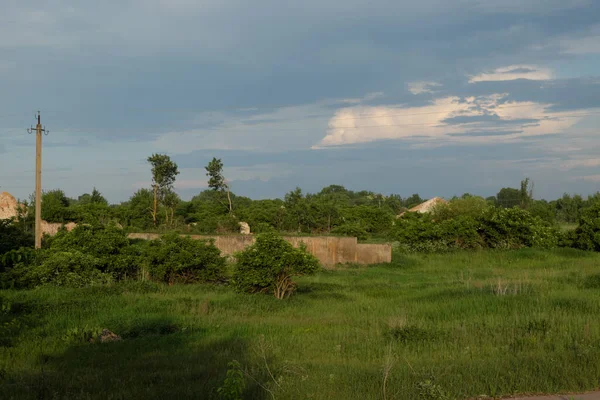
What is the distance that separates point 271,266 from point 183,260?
3850mm

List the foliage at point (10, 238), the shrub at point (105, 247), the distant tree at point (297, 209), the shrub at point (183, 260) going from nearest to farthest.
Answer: the foliage at point (10, 238) → the shrub at point (183, 260) → the shrub at point (105, 247) → the distant tree at point (297, 209)

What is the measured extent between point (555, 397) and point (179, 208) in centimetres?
4589

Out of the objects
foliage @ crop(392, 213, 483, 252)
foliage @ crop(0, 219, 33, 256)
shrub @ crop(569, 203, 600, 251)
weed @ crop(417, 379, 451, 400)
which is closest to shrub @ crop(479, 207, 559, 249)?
foliage @ crop(392, 213, 483, 252)

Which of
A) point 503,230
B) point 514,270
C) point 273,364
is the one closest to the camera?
point 273,364

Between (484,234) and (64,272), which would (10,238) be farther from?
(484,234)

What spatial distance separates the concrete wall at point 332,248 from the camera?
24016 millimetres

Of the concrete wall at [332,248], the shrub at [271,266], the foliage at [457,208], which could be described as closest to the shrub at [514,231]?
the concrete wall at [332,248]

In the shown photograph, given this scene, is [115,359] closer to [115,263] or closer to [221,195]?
[115,263]

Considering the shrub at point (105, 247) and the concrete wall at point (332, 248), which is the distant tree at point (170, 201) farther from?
the shrub at point (105, 247)

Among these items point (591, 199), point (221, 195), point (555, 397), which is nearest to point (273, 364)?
point (555, 397)

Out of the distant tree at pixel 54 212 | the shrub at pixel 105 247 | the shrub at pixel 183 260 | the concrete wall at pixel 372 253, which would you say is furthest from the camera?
the distant tree at pixel 54 212

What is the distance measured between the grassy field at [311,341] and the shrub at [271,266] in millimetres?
449

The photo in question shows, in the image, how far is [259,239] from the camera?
15.9 m

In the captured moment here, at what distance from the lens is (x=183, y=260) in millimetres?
18000
